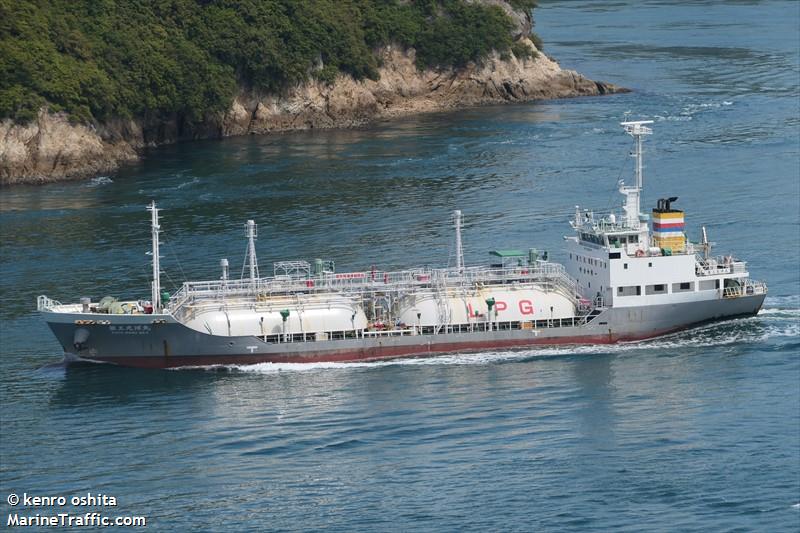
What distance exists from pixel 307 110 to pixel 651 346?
79350 millimetres

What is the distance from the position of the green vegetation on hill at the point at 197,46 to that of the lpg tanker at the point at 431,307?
176ft

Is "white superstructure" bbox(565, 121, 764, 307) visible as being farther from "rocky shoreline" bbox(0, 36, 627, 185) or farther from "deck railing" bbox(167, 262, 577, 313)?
"rocky shoreline" bbox(0, 36, 627, 185)

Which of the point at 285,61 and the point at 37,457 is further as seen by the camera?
the point at 285,61

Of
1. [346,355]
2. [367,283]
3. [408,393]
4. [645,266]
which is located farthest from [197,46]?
[408,393]

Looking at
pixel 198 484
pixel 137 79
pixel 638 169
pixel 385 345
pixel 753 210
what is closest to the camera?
pixel 198 484

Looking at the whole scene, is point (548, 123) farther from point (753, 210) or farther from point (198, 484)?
point (198, 484)

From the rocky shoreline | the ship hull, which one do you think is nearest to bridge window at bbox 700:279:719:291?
the ship hull

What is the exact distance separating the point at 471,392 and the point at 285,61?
86829mm

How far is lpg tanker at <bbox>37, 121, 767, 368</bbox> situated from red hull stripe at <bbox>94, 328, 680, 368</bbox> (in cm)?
5

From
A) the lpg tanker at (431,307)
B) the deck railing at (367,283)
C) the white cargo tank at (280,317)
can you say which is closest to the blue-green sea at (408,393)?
the lpg tanker at (431,307)

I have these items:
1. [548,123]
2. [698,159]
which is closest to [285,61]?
[548,123]

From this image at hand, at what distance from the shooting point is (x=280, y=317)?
266ft

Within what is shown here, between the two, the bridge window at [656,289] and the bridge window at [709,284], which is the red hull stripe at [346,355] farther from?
the bridge window at [709,284]

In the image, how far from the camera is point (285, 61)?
157m
